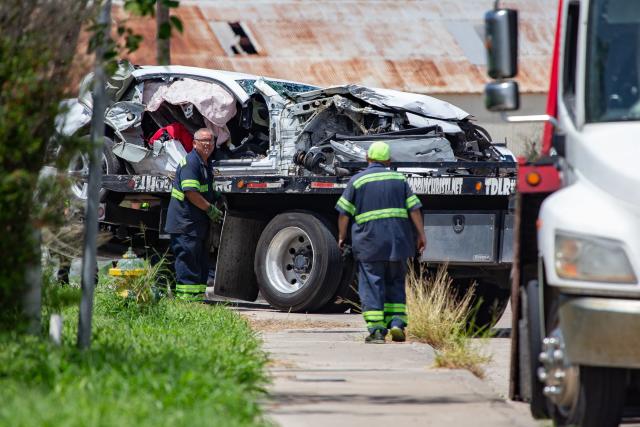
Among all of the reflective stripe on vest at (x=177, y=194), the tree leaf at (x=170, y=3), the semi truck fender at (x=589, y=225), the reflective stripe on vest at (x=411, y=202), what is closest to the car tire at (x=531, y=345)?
the semi truck fender at (x=589, y=225)

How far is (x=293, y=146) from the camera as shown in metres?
14.4

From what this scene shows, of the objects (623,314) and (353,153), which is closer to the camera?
(623,314)

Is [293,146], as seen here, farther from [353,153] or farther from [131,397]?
[131,397]

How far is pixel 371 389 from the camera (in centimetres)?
817

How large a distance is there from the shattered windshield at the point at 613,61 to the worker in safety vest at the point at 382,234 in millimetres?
4416

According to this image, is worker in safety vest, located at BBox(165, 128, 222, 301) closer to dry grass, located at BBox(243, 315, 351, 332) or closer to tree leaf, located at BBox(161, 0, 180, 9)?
dry grass, located at BBox(243, 315, 351, 332)

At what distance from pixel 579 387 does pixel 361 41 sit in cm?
2989

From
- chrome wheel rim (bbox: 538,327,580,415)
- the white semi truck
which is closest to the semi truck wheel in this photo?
the white semi truck

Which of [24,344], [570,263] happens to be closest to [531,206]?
[570,263]

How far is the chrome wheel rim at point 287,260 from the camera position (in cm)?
1388

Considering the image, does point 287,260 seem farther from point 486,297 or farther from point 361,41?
point 361,41

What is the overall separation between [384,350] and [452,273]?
2888 mm

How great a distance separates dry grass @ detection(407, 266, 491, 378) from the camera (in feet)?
30.3

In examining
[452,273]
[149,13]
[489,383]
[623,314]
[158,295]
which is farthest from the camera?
[452,273]
